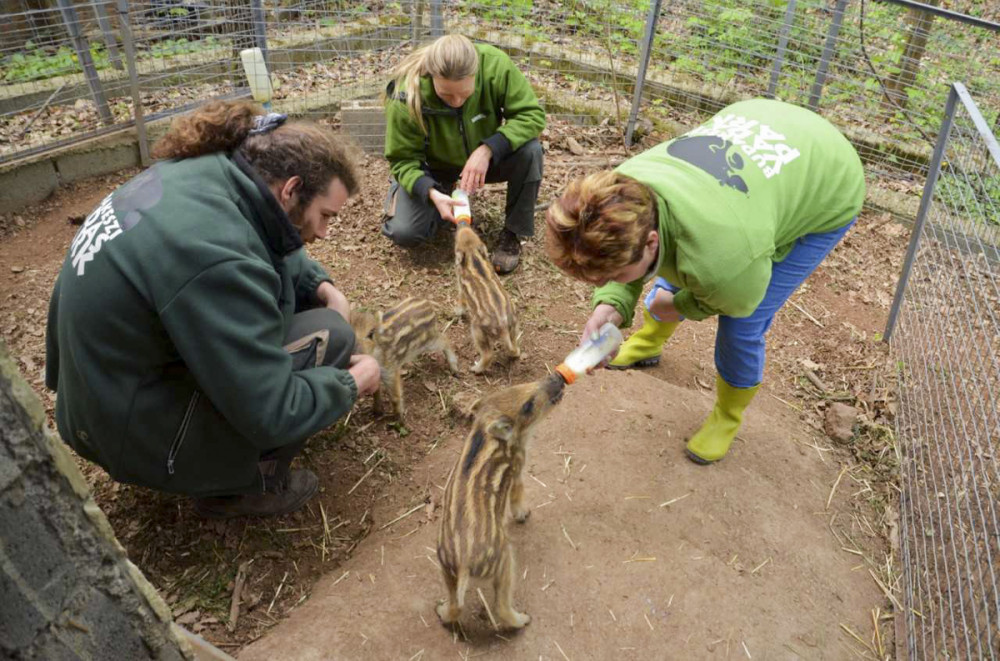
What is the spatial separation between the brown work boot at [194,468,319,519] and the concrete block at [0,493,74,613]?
197cm

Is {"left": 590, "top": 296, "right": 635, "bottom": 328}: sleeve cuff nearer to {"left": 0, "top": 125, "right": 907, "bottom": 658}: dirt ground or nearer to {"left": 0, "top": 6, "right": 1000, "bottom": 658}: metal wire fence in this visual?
{"left": 0, "top": 125, "right": 907, "bottom": 658}: dirt ground

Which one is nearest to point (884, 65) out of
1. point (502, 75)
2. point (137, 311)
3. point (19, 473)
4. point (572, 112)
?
point (572, 112)

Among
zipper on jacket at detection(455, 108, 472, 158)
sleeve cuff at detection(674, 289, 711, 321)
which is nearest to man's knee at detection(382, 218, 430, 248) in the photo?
zipper on jacket at detection(455, 108, 472, 158)

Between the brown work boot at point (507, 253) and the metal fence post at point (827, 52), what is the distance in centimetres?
404

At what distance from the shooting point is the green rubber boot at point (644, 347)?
472 cm

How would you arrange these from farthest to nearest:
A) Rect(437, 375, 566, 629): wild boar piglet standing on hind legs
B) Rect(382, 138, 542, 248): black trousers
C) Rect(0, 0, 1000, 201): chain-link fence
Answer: Rect(0, 0, 1000, 201): chain-link fence
Rect(382, 138, 542, 248): black trousers
Rect(437, 375, 566, 629): wild boar piglet standing on hind legs

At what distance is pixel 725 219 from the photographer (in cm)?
289

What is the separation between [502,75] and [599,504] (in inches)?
137

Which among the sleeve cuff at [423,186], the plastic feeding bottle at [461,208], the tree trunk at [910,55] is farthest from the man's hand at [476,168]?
the tree trunk at [910,55]

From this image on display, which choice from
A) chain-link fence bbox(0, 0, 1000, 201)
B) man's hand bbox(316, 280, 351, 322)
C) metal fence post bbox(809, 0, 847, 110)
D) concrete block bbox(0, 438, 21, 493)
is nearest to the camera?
concrete block bbox(0, 438, 21, 493)

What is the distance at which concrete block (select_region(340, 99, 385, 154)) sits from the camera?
22.9 ft

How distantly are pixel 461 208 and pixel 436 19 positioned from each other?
118 inches

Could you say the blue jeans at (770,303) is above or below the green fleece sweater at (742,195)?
below

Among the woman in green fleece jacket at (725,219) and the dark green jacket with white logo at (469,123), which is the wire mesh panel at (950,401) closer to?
the woman in green fleece jacket at (725,219)
